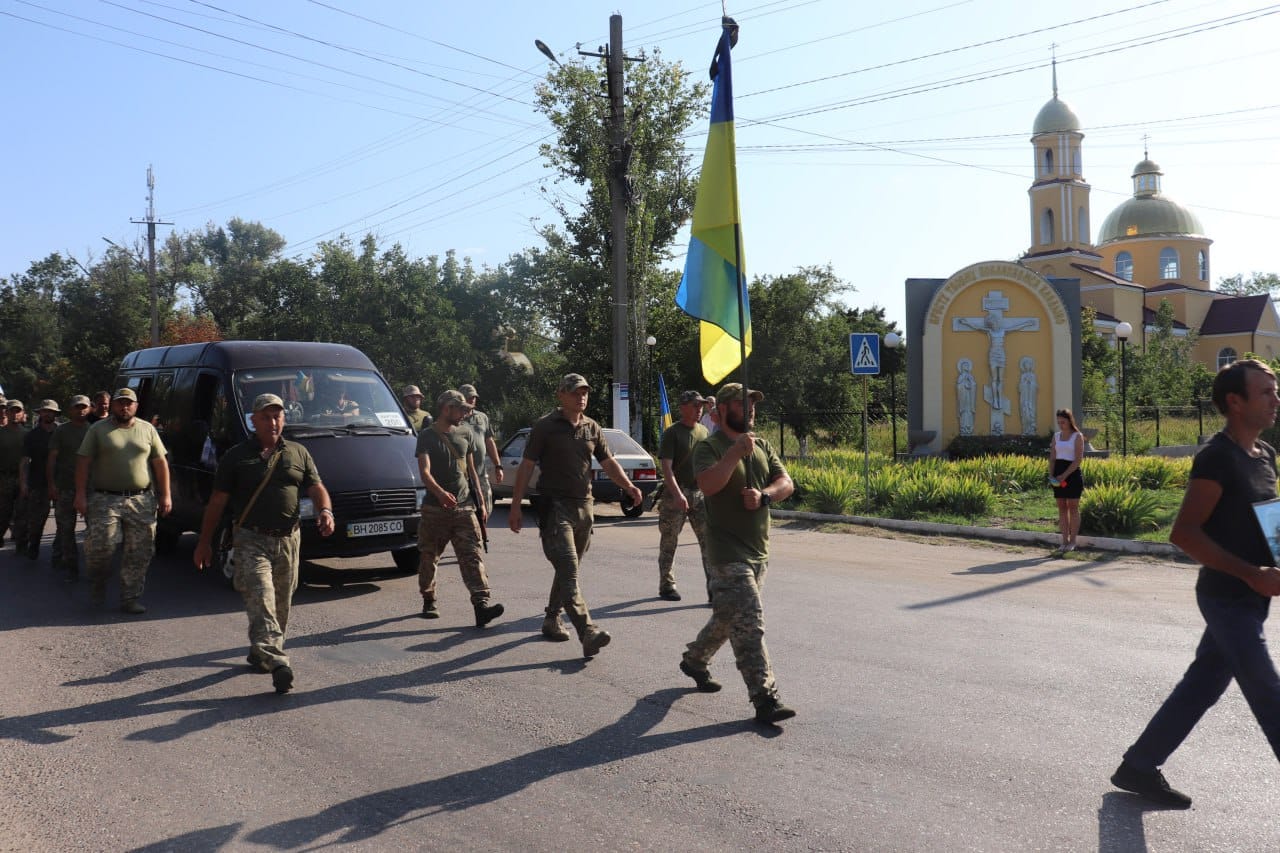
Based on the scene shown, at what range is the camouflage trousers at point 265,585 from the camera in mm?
6484

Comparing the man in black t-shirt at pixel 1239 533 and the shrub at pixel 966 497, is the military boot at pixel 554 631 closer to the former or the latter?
the man in black t-shirt at pixel 1239 533

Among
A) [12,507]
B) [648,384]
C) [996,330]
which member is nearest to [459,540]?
[12,507]

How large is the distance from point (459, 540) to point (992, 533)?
323 inches

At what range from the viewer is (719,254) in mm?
6395

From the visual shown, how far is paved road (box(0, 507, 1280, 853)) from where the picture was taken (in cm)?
426

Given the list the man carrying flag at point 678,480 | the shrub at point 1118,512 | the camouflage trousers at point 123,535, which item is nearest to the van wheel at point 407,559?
the camouflage trousers at point 123,535

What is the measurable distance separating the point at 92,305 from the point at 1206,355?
231 feet

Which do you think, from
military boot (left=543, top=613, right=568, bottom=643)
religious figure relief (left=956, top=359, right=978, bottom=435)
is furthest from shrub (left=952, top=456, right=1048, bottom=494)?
military boot (left=543, top=613, right=568, bottom=643)

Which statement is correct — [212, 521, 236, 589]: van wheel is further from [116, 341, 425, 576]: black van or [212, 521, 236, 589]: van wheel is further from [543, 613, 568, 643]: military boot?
[543, 613, 568, 643]: military boot

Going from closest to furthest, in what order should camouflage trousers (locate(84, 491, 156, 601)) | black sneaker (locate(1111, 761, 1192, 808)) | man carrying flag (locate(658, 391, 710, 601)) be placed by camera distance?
1. black sneaker (locate(1111, 761, 1192, 808))
2. man carrying flag (locate(658, 391, 710, 601))
3. camouflage trousers (locate(84, 491, 156, 601))

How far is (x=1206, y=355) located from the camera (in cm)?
7612

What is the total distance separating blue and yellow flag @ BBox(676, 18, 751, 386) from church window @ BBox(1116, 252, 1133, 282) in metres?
82.2

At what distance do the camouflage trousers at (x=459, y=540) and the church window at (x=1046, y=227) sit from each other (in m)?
72.5

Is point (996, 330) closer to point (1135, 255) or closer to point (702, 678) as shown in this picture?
point (702, 678)
